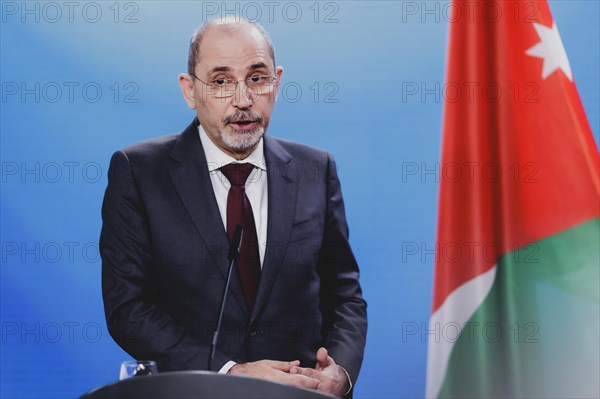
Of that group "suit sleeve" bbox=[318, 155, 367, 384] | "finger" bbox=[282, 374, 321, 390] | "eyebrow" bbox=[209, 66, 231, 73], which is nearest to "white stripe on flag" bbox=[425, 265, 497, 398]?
"suit sleeve" bbox=[318, 155, 367, 384]

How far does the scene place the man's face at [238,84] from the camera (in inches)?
96.0

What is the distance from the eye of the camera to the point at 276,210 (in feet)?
8.16

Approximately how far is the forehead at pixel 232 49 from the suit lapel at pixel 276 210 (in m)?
0.30

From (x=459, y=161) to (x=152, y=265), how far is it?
1.30 meters

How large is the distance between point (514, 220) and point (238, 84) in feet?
4.06

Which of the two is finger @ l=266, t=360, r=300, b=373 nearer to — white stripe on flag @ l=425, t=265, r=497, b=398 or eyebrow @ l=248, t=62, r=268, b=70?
eyebrow @ l=248, t=62, r=268, b=70

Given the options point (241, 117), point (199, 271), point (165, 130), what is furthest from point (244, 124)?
point (165, 130)

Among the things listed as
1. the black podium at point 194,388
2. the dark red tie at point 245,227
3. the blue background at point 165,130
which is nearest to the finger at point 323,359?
the dark red tie at point 245,227

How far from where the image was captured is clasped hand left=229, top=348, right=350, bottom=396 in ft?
7.07

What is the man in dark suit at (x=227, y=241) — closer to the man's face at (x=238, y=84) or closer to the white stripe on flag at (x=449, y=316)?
the man's face at (x=238, y=84)

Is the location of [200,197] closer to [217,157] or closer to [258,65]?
[217,157]

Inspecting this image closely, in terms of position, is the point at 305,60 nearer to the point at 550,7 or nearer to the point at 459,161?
the point at 459,161

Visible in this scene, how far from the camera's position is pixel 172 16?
3.29 metres

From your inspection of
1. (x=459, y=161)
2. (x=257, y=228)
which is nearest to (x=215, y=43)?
(x=257, y=228)
